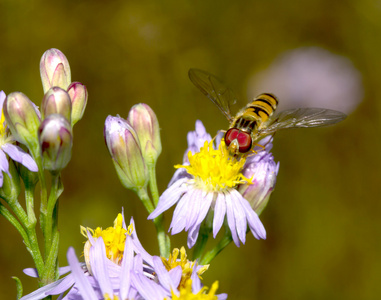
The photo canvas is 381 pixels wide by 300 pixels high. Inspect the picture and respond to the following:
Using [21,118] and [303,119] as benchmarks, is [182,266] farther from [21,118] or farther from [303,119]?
[303,119]

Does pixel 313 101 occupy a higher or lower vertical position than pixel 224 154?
higher

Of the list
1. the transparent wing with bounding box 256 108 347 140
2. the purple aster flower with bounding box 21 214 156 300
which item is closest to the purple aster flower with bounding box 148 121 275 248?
the purple aster flower with bounding box 21 214 156 300

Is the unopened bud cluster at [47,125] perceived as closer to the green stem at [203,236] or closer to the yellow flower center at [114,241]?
the yellow flower center at [114,241]

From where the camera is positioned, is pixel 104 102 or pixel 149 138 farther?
pixel 104 102

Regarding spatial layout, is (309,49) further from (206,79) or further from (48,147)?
(48,147)

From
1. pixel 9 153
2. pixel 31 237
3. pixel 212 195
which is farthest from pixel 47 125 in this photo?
pixel 212 195

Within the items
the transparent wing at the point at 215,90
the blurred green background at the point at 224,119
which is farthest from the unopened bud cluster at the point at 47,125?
the blurred green background at the point at 224,119

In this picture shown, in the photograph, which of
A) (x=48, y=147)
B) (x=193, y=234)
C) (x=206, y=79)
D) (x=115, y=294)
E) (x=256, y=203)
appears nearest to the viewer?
(x=115, y=294)

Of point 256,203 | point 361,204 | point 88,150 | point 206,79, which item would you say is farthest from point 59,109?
point 361,204
